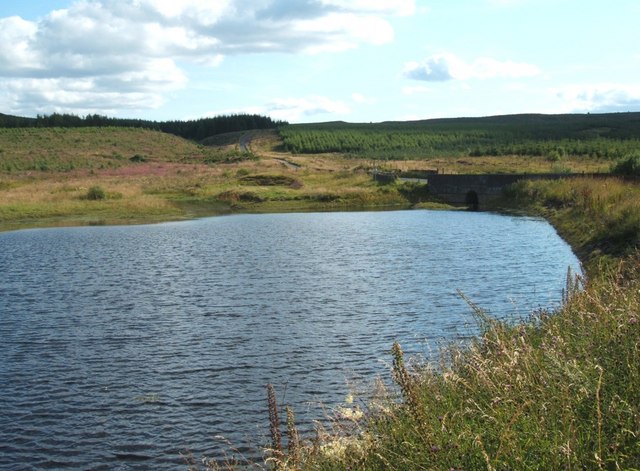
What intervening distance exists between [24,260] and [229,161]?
83549 millimetres

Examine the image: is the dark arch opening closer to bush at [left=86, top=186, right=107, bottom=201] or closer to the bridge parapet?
the bridge parapet

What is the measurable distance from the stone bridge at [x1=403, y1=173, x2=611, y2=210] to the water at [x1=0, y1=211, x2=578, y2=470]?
27.3 meters

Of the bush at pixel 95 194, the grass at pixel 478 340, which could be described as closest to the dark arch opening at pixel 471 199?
the grass at pixel 478 340

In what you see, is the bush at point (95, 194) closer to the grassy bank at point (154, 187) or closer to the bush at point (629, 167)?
the grassy bank at point (154, 187)

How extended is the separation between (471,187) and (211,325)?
54.3 m

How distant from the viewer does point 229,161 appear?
118875 millimetres

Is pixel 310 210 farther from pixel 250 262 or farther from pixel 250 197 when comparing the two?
pixel 250 262

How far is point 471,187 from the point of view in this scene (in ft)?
234

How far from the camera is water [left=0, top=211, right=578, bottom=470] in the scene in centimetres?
1291

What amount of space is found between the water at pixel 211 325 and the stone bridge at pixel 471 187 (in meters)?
27.3

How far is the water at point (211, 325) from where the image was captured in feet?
42.3

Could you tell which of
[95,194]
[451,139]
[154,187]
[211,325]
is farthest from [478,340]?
[451,139]

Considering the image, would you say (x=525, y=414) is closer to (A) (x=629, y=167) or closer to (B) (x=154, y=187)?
(A) (x=629, y=167)

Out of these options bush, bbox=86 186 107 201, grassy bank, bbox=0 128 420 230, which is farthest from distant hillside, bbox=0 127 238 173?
bush, bbox=86 186 107 201
